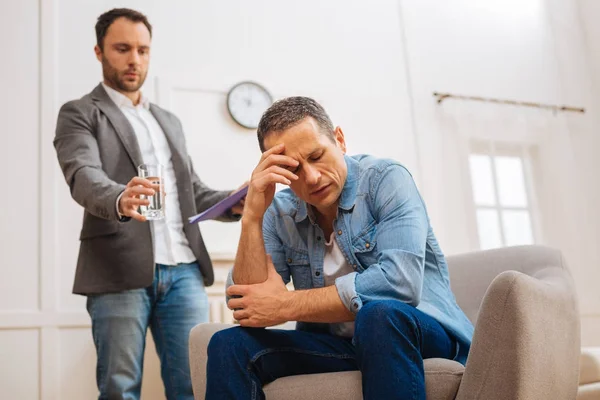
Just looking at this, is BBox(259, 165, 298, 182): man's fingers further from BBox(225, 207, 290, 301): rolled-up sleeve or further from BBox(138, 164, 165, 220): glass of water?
BBox(138, 164, 165, 220): glass of water

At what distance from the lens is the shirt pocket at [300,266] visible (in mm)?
1669

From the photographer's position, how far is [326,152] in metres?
1.58

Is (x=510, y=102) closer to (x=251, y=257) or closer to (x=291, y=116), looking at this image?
(x=291, y=116)

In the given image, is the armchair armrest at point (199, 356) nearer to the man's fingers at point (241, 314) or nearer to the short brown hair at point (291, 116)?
the man's fingers at point (241, 314)

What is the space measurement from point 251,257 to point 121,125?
38.5 inches

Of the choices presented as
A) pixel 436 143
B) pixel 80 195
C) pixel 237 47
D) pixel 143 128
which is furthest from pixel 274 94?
pixel 80 195

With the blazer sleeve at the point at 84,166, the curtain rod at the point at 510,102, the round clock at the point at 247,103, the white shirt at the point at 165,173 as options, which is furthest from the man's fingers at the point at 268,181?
the curtain rod at the point at 510,102

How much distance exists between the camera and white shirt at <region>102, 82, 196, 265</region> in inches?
89.7

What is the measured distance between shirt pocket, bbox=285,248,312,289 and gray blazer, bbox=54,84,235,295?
25.0 inches

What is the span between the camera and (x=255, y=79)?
12.2 feet

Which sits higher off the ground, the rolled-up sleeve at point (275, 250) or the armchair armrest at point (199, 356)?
the rolled-up sleeve at point (275, 250)

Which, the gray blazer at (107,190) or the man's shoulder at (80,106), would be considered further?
the man's shoulder at (80,106)

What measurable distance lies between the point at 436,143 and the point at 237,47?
4.23 feet

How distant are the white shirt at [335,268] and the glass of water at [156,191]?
0.58m
